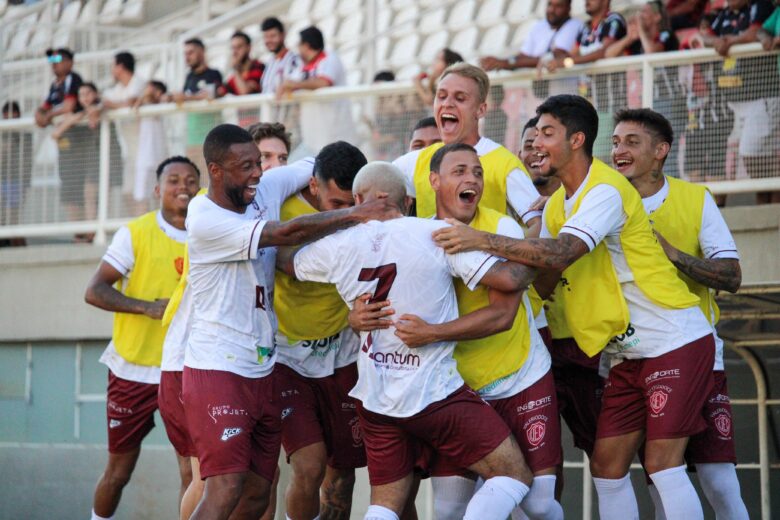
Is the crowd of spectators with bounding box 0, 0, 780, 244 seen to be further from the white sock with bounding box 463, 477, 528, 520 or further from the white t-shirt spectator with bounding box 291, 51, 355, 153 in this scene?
the white sock with bounding box 463, 477, 528, 520

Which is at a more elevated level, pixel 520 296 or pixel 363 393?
pixel 520 296

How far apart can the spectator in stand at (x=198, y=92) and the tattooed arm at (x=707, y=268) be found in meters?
5.27

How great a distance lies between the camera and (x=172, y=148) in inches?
482

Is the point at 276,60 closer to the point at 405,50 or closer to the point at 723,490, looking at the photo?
the point at 405,50

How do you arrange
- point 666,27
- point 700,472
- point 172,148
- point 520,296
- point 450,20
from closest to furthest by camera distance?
1. point 520,296
2. point 700,472
3. point 666,27
4. point 172,148
5. point 450,20

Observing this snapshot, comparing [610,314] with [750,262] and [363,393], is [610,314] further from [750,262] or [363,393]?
[750,262]

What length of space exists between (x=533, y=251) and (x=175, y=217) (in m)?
3.81

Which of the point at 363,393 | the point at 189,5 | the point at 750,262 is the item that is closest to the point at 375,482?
the point at 363,393

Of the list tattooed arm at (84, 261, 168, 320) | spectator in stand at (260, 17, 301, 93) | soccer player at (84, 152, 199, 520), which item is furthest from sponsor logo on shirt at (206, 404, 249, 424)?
spectator in stand at (260, 17, 301, 93)

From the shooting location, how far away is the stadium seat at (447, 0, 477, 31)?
17339 mm

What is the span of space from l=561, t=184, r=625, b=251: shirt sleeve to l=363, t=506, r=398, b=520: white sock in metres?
1.78

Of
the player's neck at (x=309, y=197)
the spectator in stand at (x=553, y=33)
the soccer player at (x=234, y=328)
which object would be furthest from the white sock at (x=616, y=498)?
the spectator in stand at (x=553, y=33)

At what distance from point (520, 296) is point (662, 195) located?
1.43 metres

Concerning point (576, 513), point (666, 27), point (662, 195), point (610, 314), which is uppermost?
point (666, 27)
